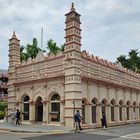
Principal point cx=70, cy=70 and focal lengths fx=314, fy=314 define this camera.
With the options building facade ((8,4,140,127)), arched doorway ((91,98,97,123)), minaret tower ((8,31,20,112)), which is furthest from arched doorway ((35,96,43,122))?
arched doorway ((91,98,97,123))

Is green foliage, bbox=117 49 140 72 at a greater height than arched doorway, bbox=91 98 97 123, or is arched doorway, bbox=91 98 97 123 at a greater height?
green foliage, bbox=117 49 140 72

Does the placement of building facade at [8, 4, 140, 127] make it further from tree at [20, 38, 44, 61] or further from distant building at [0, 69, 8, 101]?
distant building at [0, 69, 8, 101]

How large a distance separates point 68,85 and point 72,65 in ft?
6.03

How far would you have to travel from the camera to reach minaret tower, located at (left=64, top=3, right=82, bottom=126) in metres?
27.8

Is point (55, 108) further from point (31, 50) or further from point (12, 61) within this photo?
point (31, 50)

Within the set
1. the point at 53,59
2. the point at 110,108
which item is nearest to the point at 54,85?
the point at 53,59

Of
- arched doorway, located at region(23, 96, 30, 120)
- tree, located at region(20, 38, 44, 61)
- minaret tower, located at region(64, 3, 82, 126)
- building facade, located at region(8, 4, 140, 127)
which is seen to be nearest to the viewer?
minaret tower, located at region(64, 3, 82, 126)

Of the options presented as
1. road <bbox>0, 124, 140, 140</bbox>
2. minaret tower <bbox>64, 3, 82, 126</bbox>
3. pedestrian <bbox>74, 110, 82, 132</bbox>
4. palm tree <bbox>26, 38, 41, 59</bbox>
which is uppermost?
palm tree <bbox>26, 38, 41, 59</bbox>

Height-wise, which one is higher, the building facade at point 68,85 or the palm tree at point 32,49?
the palm tree at point 32,49

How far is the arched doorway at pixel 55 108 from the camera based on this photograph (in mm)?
29703

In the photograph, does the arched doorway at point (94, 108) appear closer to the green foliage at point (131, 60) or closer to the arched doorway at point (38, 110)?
the arched doorway at point (38, 110)

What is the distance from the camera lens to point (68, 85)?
2825 centimetres

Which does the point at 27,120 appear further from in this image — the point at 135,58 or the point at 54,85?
the point at 135,58

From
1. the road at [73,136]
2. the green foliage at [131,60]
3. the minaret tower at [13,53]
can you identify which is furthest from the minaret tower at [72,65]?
the green foliage at [131,60]
